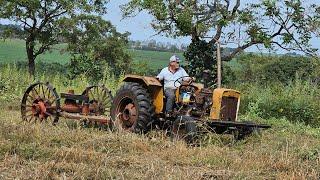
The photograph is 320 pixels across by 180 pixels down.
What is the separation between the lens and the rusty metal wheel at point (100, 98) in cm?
1225

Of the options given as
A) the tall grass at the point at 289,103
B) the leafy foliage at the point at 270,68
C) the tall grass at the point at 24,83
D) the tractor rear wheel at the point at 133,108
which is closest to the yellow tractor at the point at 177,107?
the tractor rear wheel at the point at 133,108

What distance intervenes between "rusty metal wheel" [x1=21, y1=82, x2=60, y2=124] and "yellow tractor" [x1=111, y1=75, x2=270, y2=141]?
1470mm

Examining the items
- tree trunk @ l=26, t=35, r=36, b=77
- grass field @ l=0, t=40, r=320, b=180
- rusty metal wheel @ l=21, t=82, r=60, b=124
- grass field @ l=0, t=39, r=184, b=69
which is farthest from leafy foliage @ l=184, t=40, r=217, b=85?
grass field @ l=0, t=39, r=184, b=69

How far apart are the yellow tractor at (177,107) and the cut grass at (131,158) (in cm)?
94

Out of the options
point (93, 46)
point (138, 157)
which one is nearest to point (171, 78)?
point (138, 157)

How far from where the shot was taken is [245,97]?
17.1 meters

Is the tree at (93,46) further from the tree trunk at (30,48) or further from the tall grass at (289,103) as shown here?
the tall grass at (289,103)

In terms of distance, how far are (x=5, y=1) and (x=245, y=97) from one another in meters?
18.7

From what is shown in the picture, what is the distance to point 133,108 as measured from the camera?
10.8 m

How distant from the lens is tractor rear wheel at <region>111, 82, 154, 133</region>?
407 inches

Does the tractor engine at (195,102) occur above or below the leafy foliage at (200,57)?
below

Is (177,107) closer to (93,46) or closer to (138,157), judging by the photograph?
(138,157)

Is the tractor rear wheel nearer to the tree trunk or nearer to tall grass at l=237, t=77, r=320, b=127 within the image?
tall grass at l=237, t=77, r=320, b=127

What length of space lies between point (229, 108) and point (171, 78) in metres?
1.28
